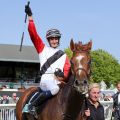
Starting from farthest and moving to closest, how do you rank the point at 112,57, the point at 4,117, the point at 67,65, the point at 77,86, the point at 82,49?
the point at 112,57, the point at 4,117, the point at 67,65, the point at 82,49, the point at 77,86

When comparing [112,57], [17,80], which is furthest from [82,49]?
[112,57]

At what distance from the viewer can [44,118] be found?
8055mm

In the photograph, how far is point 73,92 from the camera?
7652 mm

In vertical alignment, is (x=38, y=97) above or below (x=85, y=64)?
below

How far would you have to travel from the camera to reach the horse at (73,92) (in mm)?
7176

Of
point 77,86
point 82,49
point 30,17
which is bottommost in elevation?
point 77,86

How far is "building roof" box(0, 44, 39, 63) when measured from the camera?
58.1m

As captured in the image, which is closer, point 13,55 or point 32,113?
point 32,113

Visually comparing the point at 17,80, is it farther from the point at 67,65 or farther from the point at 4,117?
the point at 67,65

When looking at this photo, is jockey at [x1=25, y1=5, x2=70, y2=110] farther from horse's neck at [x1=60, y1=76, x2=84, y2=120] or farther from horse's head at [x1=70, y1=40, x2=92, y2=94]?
horse's head at [x1=70, y1=40, x2=92, y2=94]

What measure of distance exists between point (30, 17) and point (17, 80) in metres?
49.3

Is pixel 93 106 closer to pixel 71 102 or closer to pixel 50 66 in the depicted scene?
pixel 71 102

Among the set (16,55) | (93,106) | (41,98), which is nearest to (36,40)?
(41,98)

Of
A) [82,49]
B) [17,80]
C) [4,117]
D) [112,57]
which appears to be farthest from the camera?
[112,57]
